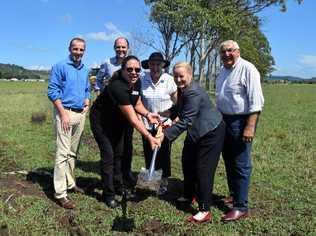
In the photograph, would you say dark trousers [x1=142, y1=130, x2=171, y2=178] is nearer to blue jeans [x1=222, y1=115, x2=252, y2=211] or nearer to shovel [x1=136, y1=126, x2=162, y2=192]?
shovel [x1=136, y1=126, x2=162, y2=192]

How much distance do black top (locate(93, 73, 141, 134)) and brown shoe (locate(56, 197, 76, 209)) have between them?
1069mm

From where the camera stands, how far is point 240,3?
38969 mm

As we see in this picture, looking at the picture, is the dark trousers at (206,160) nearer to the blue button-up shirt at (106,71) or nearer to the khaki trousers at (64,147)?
the khaki trousers at (64,147)

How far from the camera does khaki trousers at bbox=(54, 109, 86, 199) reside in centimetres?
677

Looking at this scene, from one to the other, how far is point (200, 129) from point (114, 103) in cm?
113

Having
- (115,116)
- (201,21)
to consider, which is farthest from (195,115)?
(201,21)

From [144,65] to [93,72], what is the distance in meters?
1.86

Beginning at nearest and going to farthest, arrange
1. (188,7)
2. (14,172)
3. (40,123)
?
(14,172) < (40,123) < (188,7)

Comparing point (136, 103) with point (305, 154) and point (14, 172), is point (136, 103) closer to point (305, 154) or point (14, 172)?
point (14, 172)

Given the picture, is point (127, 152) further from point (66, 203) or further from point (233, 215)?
point (233, 215)

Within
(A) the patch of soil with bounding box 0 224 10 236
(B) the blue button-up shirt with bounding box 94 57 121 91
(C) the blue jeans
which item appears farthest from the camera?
(B) the blue button-up shirt with bounding box 94 57 121 91

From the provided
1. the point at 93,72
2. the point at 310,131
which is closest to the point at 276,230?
the point at 93,72

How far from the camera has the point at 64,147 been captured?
6.81 metres

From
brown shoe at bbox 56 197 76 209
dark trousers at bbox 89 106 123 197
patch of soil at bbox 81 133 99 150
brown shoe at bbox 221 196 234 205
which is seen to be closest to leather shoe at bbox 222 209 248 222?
brown shoe at bbox 221 196 234 205
